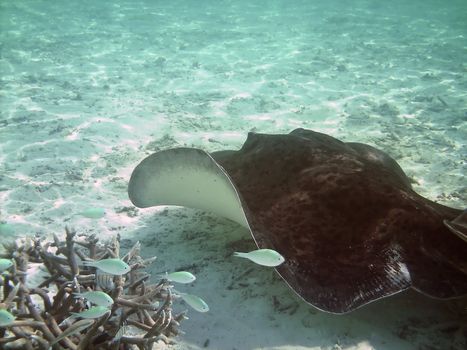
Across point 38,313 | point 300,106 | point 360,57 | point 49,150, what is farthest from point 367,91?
point 38,313

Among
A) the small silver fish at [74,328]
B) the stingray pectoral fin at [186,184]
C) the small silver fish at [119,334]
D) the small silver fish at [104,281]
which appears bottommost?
the small silver fish at [119,334]

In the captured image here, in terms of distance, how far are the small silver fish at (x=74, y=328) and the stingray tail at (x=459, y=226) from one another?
289cm

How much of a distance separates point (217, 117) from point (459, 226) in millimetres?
7038

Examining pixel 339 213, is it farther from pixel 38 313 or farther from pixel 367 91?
pixel 367 91

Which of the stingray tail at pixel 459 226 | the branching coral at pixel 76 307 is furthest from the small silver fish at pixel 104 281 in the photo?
the stingray tail at pixel 459 226

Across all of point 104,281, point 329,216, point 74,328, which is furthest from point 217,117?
point 74,328

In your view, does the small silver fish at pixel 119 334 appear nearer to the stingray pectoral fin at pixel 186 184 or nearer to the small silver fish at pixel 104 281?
the small silver fish at pixel 104 281

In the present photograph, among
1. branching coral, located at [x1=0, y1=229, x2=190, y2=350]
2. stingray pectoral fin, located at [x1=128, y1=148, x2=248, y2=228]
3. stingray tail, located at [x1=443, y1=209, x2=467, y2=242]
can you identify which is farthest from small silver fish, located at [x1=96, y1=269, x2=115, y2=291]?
stingray tail, located at [x1=443, y1=209, x2=467, y2=242]

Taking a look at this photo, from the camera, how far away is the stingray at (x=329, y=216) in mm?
2637

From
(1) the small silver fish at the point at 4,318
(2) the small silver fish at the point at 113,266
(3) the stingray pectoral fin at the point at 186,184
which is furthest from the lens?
(3) the stingray pectoral fin at the point at 186,184

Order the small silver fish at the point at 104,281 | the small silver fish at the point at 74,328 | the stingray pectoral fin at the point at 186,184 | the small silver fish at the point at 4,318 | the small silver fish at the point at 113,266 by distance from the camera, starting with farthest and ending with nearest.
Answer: the stingray pectoral fin at the point at 186,184 → the small silver fish at the point at 104,281 → the small silver fish at the point at 113,266 → the small silver fish at the point at 74,328 → the small silver fish at the point at 4,318

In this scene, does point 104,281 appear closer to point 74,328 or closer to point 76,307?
point 76,307

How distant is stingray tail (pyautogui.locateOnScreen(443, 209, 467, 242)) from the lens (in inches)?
104

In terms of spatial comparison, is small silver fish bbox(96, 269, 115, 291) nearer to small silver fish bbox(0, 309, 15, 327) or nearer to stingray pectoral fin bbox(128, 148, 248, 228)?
small silver fish bbox(0, 309, 15, 327)
